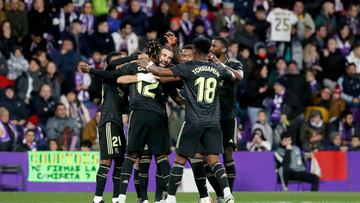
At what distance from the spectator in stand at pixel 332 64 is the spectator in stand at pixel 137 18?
503cm

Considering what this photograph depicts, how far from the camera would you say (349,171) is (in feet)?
90.8

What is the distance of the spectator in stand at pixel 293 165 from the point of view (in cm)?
2719

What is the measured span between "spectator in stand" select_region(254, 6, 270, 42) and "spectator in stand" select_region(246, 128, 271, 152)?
4548 millimetres

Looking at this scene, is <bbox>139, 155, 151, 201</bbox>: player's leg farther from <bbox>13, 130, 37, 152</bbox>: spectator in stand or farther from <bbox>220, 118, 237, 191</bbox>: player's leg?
<bbox>13, 130, 37, 152</bbox>: spectator in stand

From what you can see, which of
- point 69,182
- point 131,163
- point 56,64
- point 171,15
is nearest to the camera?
point 131,163

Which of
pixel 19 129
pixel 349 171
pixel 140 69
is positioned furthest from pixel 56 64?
pixel 140 69

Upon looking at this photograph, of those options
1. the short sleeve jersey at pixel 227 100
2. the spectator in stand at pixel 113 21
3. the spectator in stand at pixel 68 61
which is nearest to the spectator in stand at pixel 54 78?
the spectator in stand at pixel 68 61

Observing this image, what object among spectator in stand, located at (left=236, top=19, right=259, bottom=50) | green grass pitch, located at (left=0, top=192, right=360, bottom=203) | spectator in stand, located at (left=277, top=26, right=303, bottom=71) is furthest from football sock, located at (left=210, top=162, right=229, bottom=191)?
spectator in stand, located at (left=277, top=26, right=303, bottom=71)

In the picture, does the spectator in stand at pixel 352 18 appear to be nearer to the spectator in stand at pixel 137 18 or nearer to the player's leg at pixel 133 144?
the spectator in stand at pixel 137 18

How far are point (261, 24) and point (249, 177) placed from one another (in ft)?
20.2

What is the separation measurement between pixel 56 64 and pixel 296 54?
22.3 ft

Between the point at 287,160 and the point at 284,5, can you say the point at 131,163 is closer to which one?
the point at 287,160

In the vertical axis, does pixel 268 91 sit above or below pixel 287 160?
above

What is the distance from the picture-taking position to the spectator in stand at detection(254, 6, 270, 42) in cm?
3172
